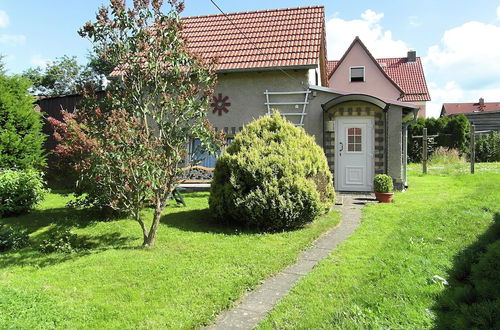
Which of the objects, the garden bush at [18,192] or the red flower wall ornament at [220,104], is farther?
the red flower wall ornament at [220,104]

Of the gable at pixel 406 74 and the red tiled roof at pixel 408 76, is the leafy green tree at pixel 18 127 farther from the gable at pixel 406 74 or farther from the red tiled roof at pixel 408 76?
the red tiled roof at pixel 408 76

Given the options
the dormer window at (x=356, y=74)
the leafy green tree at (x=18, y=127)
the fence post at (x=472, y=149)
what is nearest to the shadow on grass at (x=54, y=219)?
the leafy green tree at (x=18, y=127)

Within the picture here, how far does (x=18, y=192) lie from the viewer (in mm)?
8906

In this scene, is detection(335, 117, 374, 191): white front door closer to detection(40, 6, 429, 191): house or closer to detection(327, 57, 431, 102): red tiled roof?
detection(40, 6, 429, 191): house

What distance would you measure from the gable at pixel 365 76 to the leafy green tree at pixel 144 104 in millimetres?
21861

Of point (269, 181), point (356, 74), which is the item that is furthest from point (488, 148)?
point (269, 181)

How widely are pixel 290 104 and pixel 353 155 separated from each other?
254 cm

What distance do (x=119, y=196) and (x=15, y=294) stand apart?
215 cm

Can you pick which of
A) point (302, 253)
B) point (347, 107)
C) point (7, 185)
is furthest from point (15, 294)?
point (347, 107)

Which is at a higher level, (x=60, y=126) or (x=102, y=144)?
(x=60, y=126)

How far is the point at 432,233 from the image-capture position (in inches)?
242

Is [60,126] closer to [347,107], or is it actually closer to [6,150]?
[6,150]

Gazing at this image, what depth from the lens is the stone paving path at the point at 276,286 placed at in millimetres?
3727

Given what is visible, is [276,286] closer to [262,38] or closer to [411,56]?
[262,38]
